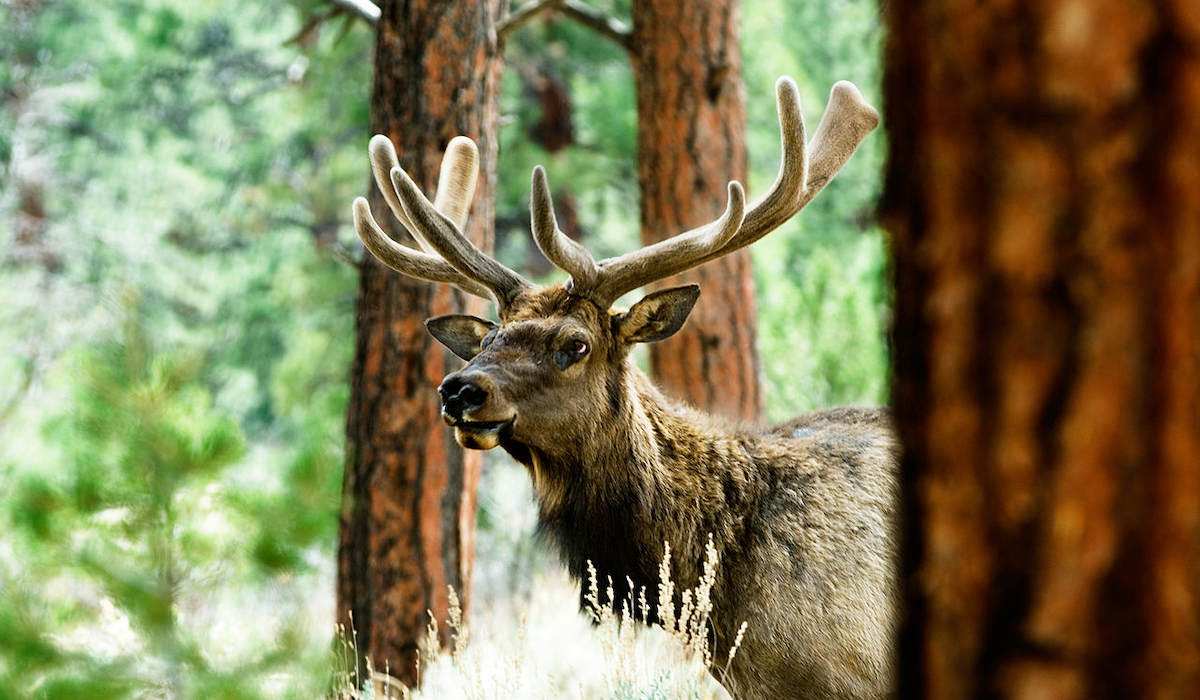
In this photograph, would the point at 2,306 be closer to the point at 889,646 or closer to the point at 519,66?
the point at 519,66

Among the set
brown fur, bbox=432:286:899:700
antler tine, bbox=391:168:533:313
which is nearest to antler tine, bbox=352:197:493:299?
antler tine, bbox=391:168:533:313

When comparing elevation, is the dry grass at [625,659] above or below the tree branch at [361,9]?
below

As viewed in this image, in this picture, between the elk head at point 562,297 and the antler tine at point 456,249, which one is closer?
the elk head at point 562,297

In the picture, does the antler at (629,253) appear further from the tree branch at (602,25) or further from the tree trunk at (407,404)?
→ the tree branch at (602,25)

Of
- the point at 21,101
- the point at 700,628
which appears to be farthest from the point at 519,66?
the point at 700,628

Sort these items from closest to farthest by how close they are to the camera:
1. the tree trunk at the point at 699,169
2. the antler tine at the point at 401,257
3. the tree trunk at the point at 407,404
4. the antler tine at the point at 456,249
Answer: the antler tine at the point at 456,249 → the antler tine at the point at 401,257 → the tree trunk at the point at 407,404 → the tree trunk at the point at 699,169

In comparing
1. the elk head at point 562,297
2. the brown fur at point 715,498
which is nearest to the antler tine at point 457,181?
the elk head at point 562,297

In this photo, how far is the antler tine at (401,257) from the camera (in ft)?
16.8

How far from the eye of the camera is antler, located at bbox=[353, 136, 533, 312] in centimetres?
467

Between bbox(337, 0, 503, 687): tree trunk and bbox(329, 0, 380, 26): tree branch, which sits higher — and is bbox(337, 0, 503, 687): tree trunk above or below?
below

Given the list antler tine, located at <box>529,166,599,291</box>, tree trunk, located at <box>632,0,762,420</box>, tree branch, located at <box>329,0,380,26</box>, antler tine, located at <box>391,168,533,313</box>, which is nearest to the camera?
antler tine, located at <box>529,166,599,291</box>

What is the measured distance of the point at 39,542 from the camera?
7.80 feet

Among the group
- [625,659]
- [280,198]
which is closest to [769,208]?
[625,659]

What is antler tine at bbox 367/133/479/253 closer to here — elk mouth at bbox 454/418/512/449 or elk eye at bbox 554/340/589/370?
elk eye at bbox 554/340/589/370
